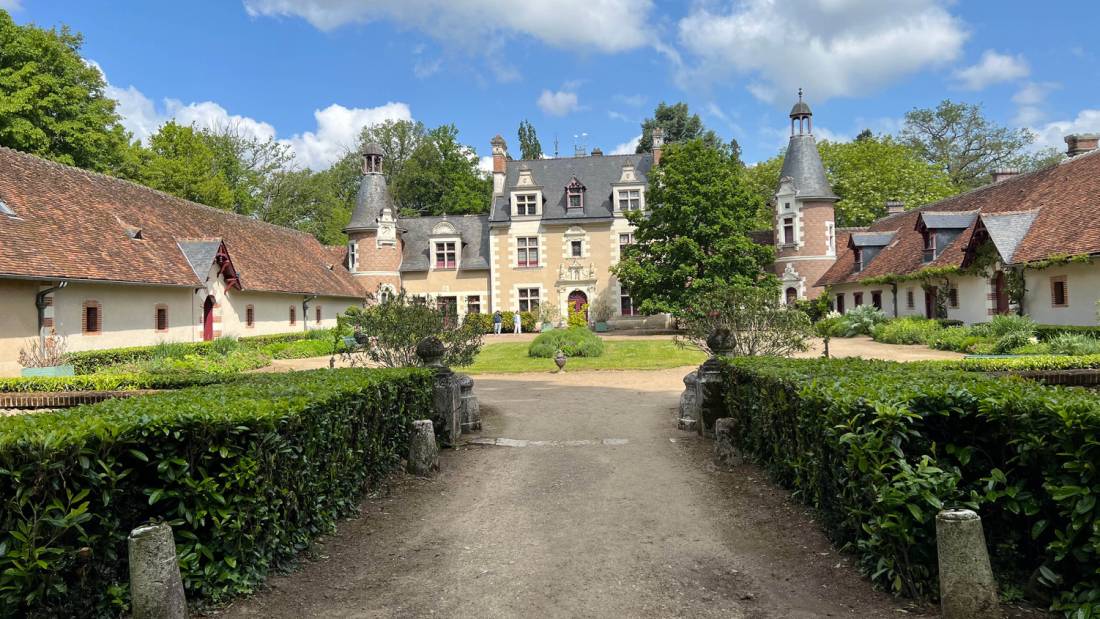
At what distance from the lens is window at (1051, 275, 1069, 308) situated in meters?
19.3

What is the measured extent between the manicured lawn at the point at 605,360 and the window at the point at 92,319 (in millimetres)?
10157

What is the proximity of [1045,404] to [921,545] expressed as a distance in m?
1.16

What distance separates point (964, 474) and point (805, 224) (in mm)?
35749

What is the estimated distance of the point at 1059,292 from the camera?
64.4 feet

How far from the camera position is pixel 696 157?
32938mm

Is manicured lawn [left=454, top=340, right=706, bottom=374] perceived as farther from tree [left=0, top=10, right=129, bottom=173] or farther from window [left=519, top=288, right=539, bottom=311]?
tree [left=0, top=10, right=129, bottom=173]

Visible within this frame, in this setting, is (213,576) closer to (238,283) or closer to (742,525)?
(742,525)

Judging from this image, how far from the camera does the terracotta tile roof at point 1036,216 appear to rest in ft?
64.0

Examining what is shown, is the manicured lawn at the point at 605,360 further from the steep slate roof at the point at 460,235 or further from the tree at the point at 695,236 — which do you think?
the steep slate roof at the point at 460,235

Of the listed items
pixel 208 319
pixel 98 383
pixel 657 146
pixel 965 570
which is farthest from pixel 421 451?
pixel 657 146

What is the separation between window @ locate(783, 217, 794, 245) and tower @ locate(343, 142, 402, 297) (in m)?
24.3

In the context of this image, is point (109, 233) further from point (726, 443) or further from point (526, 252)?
point (526, 252)

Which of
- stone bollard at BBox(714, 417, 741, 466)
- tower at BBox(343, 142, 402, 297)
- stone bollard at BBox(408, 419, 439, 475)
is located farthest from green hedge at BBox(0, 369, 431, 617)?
tower at BBox(343, 142, 402, 297)

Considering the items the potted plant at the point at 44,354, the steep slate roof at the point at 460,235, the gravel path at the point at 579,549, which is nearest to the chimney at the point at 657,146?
the steep slate roof at the point at 460,235
